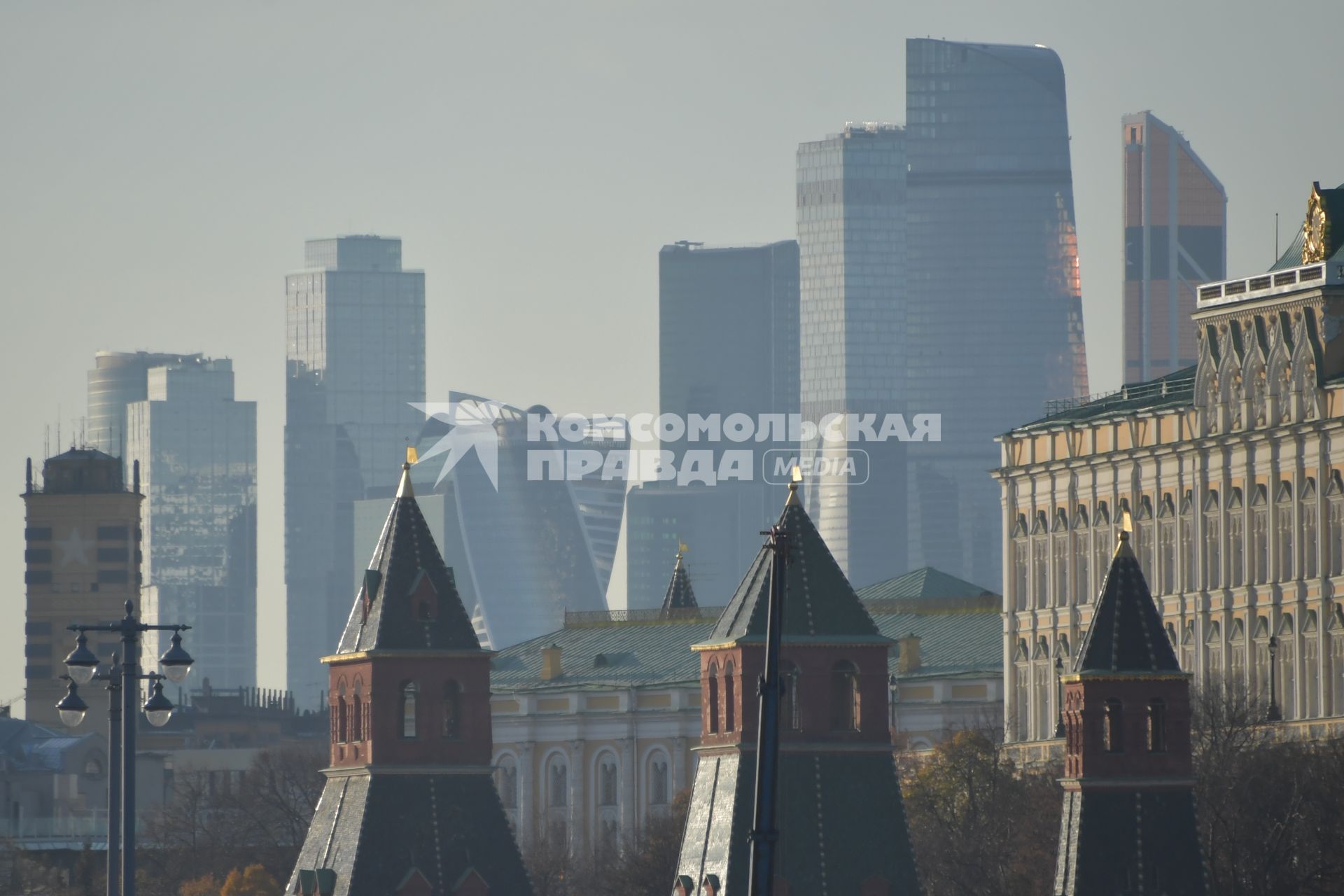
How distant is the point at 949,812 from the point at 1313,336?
27920mm

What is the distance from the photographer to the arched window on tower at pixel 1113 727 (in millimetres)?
124562

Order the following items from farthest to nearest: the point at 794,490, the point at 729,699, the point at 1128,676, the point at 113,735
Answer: the point at 729,699
the point at 794,490
the point at 1128,676
the point at 113,735

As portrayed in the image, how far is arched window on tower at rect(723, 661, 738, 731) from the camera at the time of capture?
132875 mm

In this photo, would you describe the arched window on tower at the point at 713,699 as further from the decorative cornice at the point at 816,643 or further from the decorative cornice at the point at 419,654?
the decorative cornice at the point at 419,654

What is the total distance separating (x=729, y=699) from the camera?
134 meters

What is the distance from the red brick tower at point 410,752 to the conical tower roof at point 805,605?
10.6m

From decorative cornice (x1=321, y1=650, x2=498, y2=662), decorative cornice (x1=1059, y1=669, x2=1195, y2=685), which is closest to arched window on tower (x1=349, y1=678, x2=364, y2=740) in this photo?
decorative cornice (x1=321, y1=650, x2=498, y2=662)

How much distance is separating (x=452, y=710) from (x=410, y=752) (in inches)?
83.8

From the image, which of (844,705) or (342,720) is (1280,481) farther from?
(844,705)

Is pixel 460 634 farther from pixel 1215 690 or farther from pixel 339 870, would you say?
pixel 1215 690

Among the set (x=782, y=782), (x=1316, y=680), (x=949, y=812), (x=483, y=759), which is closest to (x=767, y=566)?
(x=782, y=782)

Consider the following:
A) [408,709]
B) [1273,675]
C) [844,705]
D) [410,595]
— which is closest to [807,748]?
[844,705]

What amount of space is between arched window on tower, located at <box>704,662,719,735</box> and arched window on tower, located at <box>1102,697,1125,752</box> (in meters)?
14.4

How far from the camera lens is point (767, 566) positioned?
130500 millimetres
